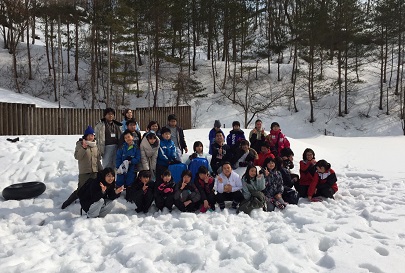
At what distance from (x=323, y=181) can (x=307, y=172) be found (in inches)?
13.4

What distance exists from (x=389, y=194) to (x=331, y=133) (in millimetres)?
17293

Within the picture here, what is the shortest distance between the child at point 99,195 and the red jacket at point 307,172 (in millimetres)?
3580

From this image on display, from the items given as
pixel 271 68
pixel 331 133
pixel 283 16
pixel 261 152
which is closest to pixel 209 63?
pixel 271 68

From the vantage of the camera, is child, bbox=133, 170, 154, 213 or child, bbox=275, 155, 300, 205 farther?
child, bbox=275, 155, 300, 205

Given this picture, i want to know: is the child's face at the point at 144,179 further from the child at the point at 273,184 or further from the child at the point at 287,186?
the child at the point at 287,186

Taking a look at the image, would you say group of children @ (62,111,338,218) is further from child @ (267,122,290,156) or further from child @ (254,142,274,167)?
child @ (267,122,290,156)

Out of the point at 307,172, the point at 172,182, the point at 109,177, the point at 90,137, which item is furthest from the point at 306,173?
the point at 90,137

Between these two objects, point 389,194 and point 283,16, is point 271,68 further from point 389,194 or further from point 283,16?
point 389,194

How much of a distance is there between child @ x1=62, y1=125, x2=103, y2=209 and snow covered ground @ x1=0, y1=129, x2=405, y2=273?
1.31ft

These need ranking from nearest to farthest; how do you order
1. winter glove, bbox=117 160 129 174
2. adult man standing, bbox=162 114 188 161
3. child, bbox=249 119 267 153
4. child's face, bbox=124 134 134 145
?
winter glove, bbox=117 160 129 174 < child's face, bbox=124 134 134 145 < adult man standing, bbox=162 114 188 161 < child, bbox=249 119 267 153

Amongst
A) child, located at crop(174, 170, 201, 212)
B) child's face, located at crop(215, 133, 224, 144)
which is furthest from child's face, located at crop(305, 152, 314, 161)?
child, located at crop(174, 170, 201, 212)

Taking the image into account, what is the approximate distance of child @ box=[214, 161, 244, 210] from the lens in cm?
536

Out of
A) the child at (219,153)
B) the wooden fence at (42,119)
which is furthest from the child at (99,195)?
the wooden fence at (42,119)

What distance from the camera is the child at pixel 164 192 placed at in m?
5.15
